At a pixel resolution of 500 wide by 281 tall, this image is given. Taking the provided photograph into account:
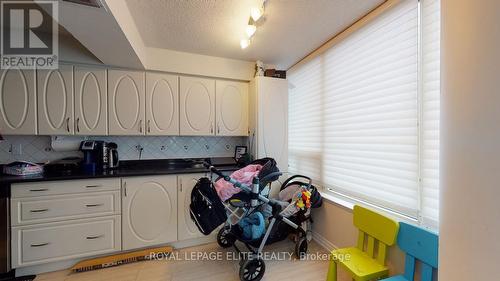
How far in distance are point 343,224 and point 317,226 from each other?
49 cm

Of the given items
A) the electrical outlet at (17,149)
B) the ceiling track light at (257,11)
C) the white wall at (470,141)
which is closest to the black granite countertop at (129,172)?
the electrical outlet at (17,149)

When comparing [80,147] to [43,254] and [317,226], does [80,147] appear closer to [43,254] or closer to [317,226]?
[43,254]

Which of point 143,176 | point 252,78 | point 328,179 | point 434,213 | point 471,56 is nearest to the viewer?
point 471,56

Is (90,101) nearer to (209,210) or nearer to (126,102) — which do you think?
(126,102)

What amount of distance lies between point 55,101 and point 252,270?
2.71 m

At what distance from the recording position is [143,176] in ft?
7.47

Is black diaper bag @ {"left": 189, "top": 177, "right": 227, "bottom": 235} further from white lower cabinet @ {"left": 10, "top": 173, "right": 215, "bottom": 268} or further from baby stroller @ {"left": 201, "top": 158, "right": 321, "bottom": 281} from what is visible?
white lower cabinet @ {"left": 10, "top": 173, "right": 215, "bottom": 268}

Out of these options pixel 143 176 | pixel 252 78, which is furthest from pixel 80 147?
pixel 252 78

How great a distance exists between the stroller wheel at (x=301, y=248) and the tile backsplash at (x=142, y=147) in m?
1.58

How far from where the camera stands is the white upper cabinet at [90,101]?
229 cm

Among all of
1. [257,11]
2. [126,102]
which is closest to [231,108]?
[126,102]

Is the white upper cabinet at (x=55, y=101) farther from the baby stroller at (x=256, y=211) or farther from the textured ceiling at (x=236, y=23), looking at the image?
the baby stroller at (x=256, y=211)

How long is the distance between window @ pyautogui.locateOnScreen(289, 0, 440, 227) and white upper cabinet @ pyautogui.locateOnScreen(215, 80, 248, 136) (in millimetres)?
1006

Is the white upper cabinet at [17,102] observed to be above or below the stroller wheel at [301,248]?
above
